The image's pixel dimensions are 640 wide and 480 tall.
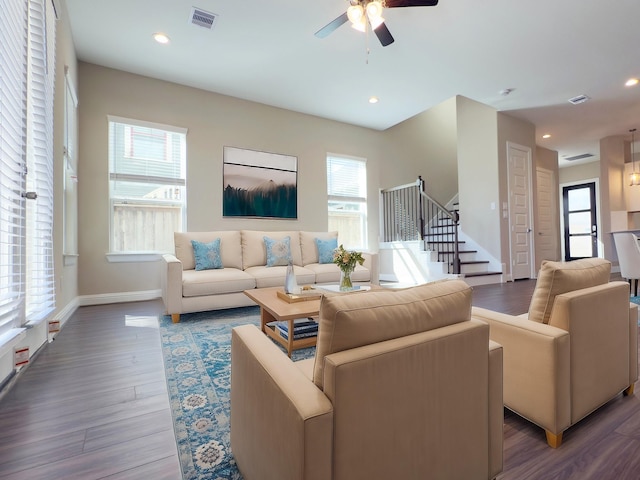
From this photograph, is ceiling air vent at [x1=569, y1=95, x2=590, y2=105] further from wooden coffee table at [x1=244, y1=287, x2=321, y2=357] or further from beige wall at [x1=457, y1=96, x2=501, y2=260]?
wooden coffee table at [x1=244, y1=287, x2=321, y2=357]

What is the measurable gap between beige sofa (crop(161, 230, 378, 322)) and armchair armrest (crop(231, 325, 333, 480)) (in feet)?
7.14

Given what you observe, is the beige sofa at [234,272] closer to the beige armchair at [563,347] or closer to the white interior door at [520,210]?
the beige armchair at [563,347]

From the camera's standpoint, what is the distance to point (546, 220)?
6270mm

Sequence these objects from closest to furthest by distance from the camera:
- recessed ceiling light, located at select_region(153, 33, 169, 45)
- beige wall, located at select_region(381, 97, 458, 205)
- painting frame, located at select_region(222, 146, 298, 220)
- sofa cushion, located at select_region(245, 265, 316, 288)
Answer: recessed ceiling light, located at select_region(153, 33, 169, 45), sofa cushion, located at select_region(245, 265, 316, 288), painting frame, located at select_region(222, 146, 298, 220), beige wall, located at select_region(381, 97, 458, 205)

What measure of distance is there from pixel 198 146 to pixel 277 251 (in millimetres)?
1870

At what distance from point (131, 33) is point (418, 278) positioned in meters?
5.07

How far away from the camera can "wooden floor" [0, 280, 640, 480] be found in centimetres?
110

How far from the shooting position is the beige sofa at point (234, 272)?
304 cm

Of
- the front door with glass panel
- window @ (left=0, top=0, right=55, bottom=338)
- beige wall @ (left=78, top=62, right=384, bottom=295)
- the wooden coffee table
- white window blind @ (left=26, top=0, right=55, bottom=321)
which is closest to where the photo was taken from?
window @ (left=0, top=0, right=55, bottom=338)

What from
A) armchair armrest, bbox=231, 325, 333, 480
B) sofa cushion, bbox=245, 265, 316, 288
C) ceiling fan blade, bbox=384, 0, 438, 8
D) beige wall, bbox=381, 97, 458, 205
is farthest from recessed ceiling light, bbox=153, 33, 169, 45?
beige wall, bbox=381, 97, 458, 205

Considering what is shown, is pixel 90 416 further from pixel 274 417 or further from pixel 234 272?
pixel 234 272

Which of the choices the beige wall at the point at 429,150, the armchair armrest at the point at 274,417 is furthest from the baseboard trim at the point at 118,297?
the beige wall at the point at 429,150

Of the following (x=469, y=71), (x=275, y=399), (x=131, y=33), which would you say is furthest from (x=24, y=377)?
(x=469, y=71)

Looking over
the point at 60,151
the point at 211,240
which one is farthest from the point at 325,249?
the point at 60,151
